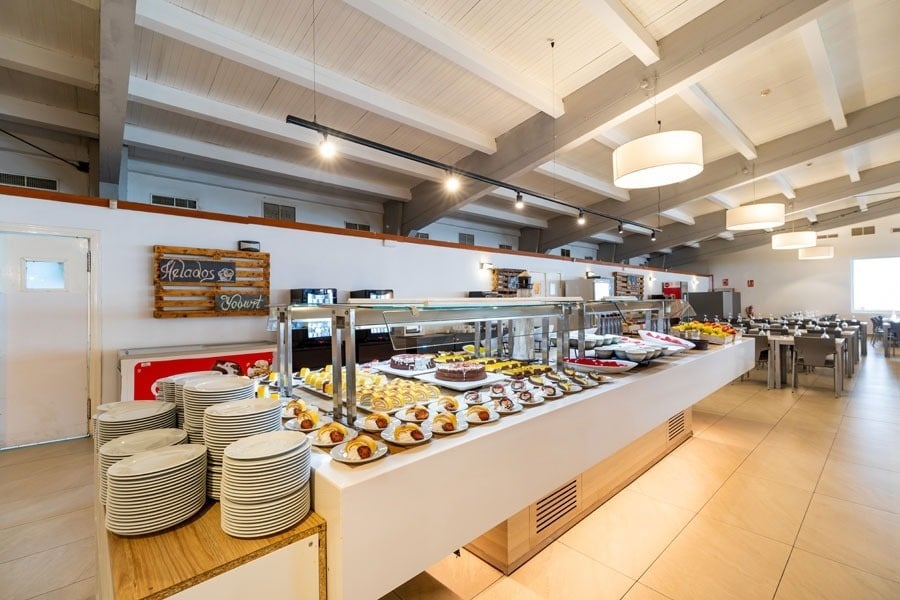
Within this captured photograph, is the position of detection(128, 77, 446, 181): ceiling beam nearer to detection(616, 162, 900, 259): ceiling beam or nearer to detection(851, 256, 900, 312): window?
detection(616, 162, 900, 259): ceiling beam

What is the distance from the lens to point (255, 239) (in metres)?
5.02

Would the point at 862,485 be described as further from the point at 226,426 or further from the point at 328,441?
the point at 226,426

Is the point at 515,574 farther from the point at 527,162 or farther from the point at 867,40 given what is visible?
the point at 867,40

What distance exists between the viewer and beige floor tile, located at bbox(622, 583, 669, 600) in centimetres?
197

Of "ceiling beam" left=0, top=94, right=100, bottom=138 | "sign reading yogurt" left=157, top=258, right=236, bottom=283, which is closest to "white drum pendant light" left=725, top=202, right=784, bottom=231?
"sign reading yogurt" left=157, top=258, right=236, bottom=283

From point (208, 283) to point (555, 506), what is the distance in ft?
14.6

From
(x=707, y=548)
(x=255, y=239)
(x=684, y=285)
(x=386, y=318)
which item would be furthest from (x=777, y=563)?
(x=684, y=285)

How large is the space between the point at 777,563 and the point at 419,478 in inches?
92.5

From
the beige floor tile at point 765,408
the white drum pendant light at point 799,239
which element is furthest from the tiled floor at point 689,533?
the white drum pendant light at point 799,239

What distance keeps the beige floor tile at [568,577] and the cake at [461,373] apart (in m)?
1.10

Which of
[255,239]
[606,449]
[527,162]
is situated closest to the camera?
[606,449]

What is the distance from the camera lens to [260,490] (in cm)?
113

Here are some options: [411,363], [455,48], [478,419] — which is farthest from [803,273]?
[478,419]

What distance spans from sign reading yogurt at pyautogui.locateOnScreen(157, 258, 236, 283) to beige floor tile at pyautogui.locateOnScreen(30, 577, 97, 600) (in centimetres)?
308
